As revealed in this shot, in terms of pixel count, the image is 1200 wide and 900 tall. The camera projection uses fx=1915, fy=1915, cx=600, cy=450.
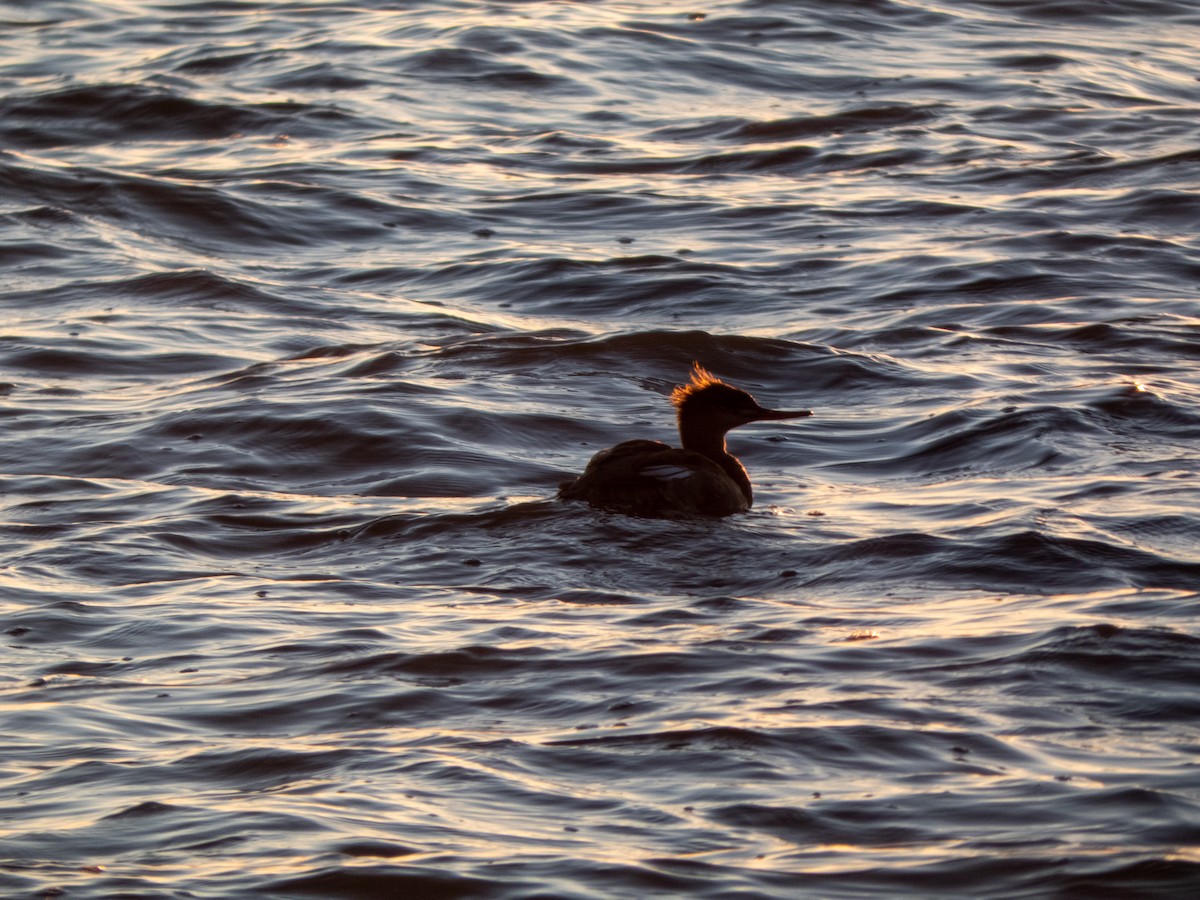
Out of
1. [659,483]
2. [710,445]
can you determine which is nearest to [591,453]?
[710,445]

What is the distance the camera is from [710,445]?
9.24 m

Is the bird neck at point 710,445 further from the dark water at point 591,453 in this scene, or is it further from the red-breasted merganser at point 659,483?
the dark water at point 591,453

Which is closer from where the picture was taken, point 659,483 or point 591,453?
point 659,483

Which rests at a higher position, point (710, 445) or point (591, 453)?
point (710, 445)

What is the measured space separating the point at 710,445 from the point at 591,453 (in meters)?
0.82

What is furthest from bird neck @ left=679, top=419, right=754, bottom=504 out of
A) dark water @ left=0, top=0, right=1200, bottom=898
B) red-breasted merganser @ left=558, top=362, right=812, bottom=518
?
dark water @ left=0, top=0, right=1200, bottom=898

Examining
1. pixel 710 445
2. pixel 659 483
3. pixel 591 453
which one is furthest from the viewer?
pixel 591 453

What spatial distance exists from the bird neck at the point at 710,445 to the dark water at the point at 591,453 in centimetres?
36

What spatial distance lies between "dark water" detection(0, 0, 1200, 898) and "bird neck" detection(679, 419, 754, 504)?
Result: 359mm

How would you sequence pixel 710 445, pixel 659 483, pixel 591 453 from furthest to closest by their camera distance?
pixel 591 453 < pixel 710 445 < pixel 659 483

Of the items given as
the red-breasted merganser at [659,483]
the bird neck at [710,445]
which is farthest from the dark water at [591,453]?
the bird neck at [710,445]

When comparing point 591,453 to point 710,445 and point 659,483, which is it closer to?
point 710,445

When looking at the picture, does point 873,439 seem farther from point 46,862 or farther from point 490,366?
point 46,862

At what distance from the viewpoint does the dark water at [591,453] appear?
5.51 meters
